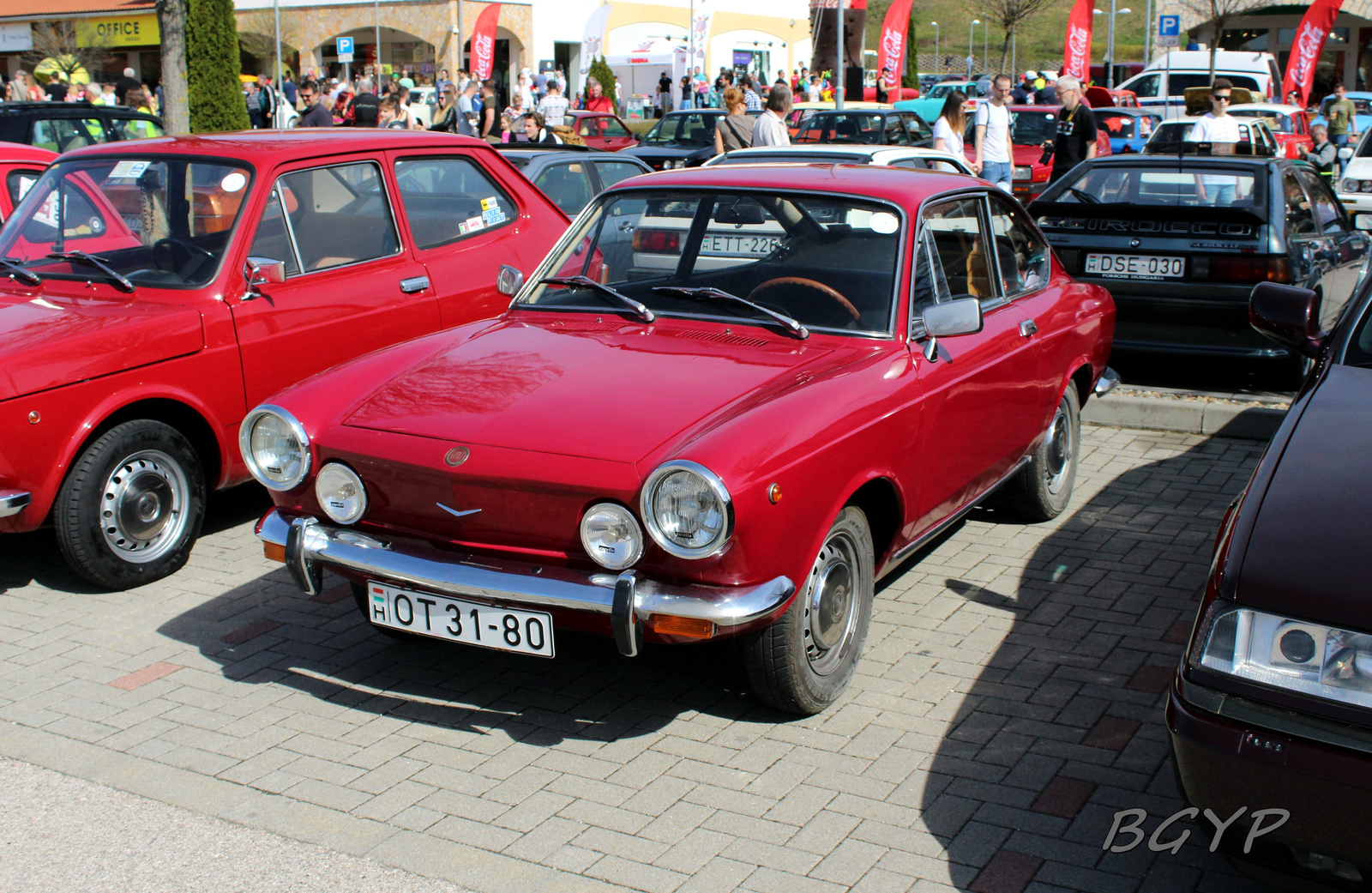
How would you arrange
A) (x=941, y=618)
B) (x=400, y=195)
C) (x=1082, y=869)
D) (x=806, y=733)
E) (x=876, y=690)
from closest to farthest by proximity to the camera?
(x=1082, y=869), (x=806, y=733), (x=876, y=690), (x=941, y=618), (x=400, y=195)

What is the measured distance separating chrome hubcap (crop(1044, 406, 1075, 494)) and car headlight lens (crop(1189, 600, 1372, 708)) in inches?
124

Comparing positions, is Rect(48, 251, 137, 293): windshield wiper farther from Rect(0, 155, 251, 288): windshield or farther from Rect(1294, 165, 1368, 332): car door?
Rect(1294, 165, 1368, 332): car door

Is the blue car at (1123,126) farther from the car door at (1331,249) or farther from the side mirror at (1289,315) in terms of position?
the side mirror at (1289,315)

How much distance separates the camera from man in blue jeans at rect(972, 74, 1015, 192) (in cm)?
1221

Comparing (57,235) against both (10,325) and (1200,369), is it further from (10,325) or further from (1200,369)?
(1200,369)

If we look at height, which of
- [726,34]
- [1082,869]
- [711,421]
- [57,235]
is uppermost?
[726,34]

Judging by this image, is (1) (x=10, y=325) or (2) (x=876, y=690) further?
(1) (x=10, y=325)

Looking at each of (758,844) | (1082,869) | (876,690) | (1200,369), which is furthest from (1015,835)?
(1200,369)

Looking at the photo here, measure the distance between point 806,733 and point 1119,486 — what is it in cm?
328

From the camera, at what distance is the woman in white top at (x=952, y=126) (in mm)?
11758

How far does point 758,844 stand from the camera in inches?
132

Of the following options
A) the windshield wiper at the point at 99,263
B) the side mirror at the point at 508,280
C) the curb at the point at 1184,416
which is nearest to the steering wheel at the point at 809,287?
the side mirror at the point at 508,280

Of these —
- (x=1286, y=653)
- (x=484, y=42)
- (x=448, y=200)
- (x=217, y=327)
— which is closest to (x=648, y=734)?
(x=1286, y=653)

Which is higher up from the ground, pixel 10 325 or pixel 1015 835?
pixel 10 325
